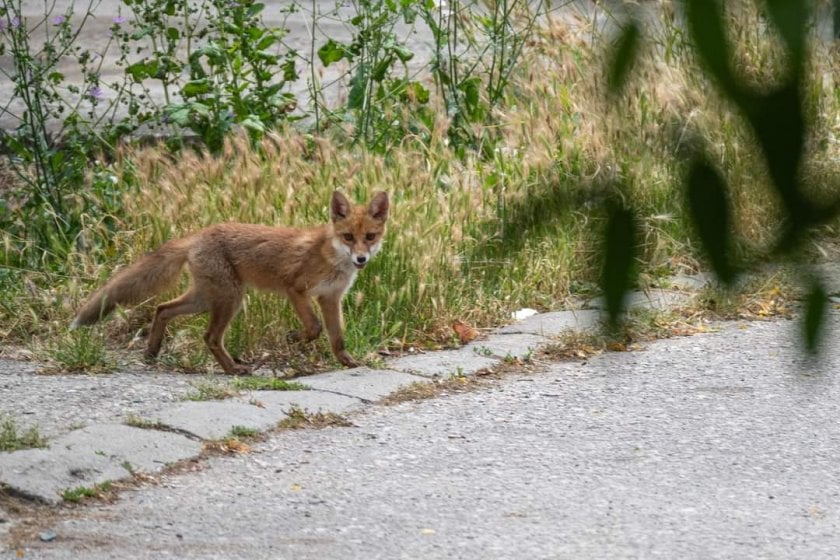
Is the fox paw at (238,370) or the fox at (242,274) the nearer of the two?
the fox paw at (238,370)

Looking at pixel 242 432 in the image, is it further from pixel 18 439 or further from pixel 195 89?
pixel 195 89

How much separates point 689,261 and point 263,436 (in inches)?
163

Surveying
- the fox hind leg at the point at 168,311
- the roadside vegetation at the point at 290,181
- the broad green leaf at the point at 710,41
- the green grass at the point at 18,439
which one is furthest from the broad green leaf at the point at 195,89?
the broad green leaf at the point at 710,41

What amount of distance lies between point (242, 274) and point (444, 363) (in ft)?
3.54

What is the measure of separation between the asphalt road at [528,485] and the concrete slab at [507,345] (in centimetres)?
32

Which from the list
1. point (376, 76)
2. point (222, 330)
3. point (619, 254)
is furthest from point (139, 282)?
point (619, 254)

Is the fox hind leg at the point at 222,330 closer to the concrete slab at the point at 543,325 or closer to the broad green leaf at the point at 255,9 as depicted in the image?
the concrete slab at the point at 543,325

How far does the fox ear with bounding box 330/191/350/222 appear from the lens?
690 cm

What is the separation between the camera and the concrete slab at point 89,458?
4.63 metres

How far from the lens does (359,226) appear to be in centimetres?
684

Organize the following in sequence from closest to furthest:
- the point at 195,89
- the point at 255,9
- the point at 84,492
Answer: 1. the point at 84,492
2. the point at 255,9
3. the point at 195,89

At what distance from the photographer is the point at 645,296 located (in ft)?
5.06

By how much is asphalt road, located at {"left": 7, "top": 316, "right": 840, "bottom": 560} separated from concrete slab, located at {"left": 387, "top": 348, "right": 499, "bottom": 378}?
0.22 meters

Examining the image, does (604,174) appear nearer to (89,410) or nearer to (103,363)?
(89,410)
